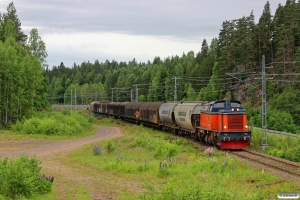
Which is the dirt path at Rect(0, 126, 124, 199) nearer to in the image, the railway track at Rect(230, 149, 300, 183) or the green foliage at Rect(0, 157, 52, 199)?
the green foliage at Rect(0, 157, 52, 199)

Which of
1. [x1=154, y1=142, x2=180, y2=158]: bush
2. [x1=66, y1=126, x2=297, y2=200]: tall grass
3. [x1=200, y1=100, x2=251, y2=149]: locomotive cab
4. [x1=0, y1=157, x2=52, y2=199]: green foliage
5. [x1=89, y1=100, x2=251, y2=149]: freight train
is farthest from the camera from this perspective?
[x1=89, y1=100, x2=251, y2=149]: freight train

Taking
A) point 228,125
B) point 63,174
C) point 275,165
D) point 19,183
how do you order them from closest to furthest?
point 19,183 < point 63,174 < point 275,165 < point 228,125

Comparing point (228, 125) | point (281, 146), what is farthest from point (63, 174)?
→ point (281, 146)

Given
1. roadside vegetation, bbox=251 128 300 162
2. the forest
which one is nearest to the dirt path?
roadside vegetation, bbox=251 128 300 162

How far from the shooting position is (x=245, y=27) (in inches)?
3241

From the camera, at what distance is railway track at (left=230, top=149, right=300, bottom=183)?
18.0 meters

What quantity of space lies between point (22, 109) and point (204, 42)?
3298 inches

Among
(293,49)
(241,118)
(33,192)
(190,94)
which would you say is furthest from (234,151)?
(190,94)

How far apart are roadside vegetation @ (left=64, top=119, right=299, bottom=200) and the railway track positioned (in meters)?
0.79

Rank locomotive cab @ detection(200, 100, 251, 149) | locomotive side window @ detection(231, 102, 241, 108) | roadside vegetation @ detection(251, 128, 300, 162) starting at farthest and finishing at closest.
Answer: locomotive side window @ detection(231, 102, 241, 108) → locomotive cab @ detection(200, 100, 251, 149) → roadside vegetation @ detection(251, 128, 300, 162)

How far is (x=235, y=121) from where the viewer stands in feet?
91.6

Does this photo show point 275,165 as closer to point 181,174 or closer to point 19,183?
point 181,174

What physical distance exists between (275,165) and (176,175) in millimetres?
5554

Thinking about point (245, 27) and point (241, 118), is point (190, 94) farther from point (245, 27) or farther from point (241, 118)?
point (241, 118)
